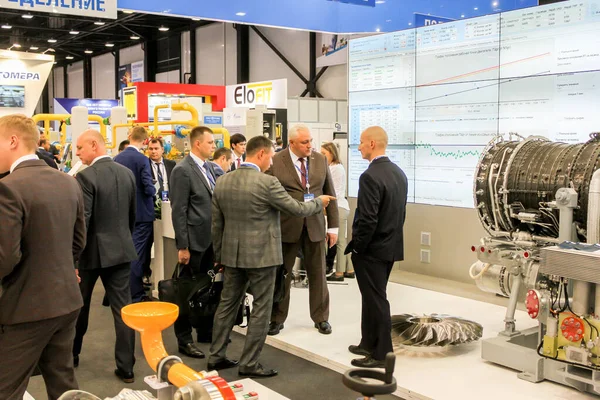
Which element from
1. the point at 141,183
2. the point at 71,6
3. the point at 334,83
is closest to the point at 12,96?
the point at 71,6

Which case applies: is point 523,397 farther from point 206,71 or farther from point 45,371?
point 206,71

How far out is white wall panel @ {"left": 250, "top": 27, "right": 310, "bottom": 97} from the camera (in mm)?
15430

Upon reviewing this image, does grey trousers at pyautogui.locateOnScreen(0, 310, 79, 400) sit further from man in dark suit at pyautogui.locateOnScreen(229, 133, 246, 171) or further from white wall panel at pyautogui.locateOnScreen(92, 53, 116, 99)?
white wall panel at pyautogui.locateOnScreen(92, 53, 116, 99)

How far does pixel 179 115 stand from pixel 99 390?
9.66 metres

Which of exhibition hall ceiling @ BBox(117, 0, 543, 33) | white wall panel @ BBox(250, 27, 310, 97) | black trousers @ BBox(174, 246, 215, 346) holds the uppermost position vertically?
white wall panel @ BBox(250, 27, 310, 97)

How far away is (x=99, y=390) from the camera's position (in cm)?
396

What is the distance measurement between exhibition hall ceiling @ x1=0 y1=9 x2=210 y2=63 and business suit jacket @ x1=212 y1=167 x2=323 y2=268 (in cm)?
1529

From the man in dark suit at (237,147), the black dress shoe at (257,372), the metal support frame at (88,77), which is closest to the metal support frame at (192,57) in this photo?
the metal support frame at (88,77)

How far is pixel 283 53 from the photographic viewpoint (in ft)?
52.6

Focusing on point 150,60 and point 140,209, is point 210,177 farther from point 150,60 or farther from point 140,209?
point 150,60

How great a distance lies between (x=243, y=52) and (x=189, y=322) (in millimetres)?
13609

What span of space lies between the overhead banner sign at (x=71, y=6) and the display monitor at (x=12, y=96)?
1.66 meters

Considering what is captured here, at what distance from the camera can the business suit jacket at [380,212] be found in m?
4.03

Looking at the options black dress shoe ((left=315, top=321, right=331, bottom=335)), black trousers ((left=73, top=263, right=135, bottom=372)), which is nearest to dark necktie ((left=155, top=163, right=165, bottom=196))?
black dress shoe ((left=315, top=321, right=331, bottom=335))
